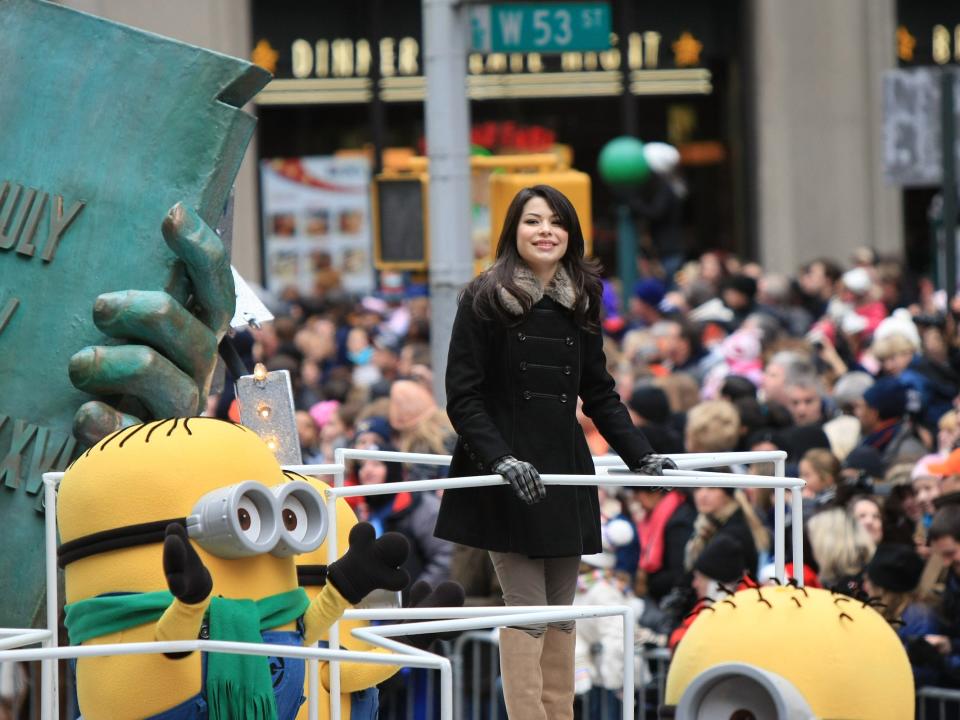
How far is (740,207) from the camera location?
84.0ft

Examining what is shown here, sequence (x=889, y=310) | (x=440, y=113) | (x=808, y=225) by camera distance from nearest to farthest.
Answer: (x=440, y=113) → (x=889, y=310) → (x=808, y=225)

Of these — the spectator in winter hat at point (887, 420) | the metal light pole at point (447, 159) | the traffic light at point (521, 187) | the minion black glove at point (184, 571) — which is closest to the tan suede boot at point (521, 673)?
the minion black glove at point (184, 571)

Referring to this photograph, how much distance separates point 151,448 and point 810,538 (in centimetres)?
404

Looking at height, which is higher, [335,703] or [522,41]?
[522,41]

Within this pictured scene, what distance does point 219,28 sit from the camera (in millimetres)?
23047

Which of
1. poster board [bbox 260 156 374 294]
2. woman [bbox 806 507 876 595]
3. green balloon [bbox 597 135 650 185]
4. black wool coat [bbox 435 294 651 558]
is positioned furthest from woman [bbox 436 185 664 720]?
poster board [bbox 260 156 374 294]

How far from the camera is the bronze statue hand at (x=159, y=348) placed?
18.1 ft

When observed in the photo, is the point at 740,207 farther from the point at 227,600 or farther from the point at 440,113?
the point at 227,600

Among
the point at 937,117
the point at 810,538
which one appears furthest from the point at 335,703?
the point at 937,117

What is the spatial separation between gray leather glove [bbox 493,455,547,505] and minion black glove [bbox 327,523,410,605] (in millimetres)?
587

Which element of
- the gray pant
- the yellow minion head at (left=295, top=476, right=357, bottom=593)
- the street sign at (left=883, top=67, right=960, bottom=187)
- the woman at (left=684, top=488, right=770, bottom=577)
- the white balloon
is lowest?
the woman at (left=684, top=488, right=770, bottom=577)

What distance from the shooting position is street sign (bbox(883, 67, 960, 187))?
11523 millimetres

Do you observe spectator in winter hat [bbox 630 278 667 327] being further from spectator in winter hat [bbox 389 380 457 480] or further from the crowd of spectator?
spectator in winter hat [bbox 389 380 457 480]

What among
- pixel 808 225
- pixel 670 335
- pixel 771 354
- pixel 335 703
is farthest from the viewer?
pixel 808 225
